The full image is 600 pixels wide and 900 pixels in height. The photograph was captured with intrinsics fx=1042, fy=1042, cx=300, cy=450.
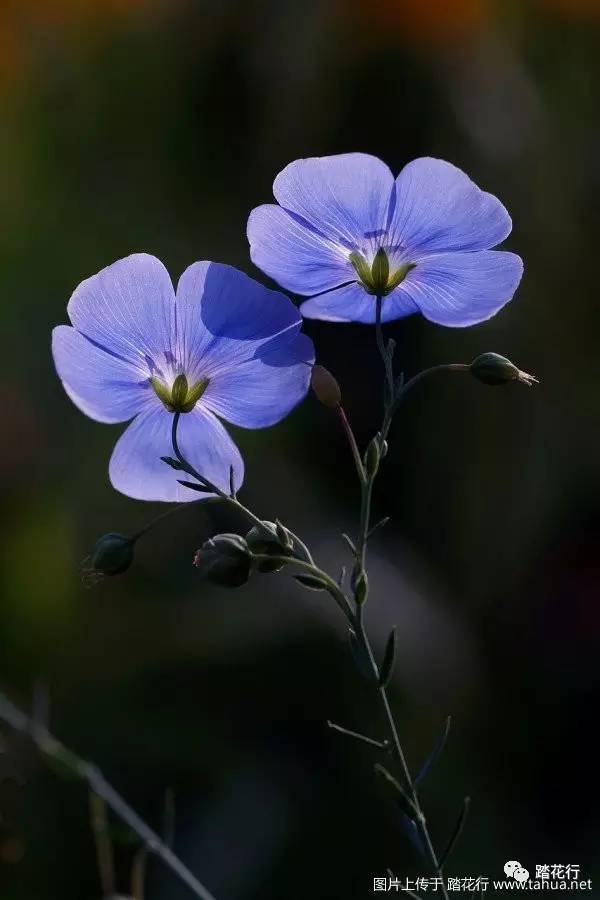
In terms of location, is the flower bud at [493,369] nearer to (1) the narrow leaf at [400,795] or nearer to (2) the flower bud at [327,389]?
(2) the flower bud at [327,389]

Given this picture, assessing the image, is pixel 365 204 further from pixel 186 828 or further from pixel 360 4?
pixel 360 4

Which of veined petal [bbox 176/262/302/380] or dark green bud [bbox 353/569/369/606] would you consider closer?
dark green bud [bbox 353/569/369/606]

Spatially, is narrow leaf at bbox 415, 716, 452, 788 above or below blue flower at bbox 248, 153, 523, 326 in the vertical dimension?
below

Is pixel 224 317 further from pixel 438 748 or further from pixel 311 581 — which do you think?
pixel 438 748

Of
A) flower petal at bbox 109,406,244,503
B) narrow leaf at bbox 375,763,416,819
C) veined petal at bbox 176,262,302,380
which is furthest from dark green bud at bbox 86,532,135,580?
narrow leaf at bbox 375,763,416,819

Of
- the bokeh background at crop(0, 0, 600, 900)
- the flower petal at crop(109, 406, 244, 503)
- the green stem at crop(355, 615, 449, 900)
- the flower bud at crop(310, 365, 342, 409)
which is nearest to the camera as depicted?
the green stem at crop(355, 615, 449, 900)

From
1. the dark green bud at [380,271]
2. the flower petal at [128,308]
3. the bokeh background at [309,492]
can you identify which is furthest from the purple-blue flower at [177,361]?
the bokeh background at [309,492]

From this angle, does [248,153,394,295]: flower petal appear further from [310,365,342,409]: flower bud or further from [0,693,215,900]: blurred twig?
[0,693,215,900]: blurred twig
